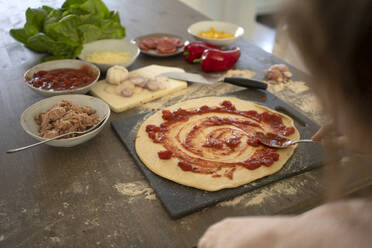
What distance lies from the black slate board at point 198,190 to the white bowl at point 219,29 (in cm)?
63

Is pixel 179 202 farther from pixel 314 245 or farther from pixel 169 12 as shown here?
pixel 169 12

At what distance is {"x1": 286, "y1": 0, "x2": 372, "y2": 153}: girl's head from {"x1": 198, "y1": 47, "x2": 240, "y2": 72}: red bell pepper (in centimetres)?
144

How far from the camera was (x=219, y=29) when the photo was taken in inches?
93.5

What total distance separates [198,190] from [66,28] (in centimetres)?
128

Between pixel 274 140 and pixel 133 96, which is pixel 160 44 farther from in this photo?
pixel 274 140

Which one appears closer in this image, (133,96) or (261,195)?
(261,195)

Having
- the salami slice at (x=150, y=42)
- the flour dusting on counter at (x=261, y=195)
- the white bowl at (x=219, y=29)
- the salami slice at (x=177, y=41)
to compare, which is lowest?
the flour dusting on counter at (x=261, y=195)

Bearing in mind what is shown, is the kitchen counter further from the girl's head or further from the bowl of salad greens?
the bowl of salad greens

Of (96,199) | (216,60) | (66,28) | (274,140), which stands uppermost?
(66,28)

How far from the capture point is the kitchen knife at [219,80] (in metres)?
1.77

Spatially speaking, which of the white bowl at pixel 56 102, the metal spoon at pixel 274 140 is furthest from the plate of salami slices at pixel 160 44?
the metal spoon at pixel 274 140

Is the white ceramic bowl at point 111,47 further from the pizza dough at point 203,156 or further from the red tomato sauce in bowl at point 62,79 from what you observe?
the pizza dough at point 203,156

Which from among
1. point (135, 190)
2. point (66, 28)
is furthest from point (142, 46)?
point (135, 190)

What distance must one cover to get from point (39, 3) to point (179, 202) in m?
2.47
